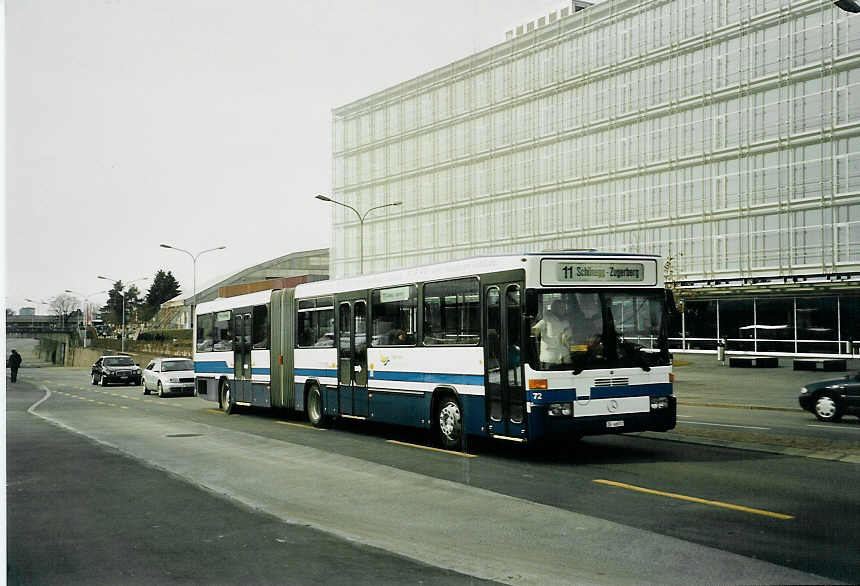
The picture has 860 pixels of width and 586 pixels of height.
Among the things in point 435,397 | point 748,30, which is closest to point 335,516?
point 435,397

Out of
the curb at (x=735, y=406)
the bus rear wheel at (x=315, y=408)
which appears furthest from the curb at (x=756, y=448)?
the curb at (x=735, y=406)

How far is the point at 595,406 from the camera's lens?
1297cm

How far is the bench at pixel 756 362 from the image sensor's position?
45.9 meters

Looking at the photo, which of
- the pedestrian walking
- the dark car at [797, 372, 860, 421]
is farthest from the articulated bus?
the pedestrian walking

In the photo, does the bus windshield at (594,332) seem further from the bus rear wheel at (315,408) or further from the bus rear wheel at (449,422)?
the bus rear wheel at (315,408)

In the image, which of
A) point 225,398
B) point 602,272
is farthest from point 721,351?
point 602,272

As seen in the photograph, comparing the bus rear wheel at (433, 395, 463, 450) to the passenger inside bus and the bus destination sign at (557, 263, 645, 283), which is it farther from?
the bus destination sign at (557, 263, 645, 283)

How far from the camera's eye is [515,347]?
13.1 m

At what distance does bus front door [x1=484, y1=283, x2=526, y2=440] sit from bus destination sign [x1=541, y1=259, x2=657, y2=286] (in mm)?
505

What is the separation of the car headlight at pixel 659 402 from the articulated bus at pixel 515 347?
0.05 feet

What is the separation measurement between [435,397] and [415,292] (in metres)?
1.80

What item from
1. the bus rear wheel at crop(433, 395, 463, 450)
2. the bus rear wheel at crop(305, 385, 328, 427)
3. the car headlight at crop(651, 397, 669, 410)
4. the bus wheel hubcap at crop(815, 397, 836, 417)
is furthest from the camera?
the bus wheel hubcap at crop(815, 397, 836, 417)

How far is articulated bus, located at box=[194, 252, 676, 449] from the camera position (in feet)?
42.2

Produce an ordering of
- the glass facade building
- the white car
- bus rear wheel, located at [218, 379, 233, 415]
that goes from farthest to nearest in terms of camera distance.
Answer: the glass facade building → the white car → bus rear wheel, located at [218, 379, 233, 415]
